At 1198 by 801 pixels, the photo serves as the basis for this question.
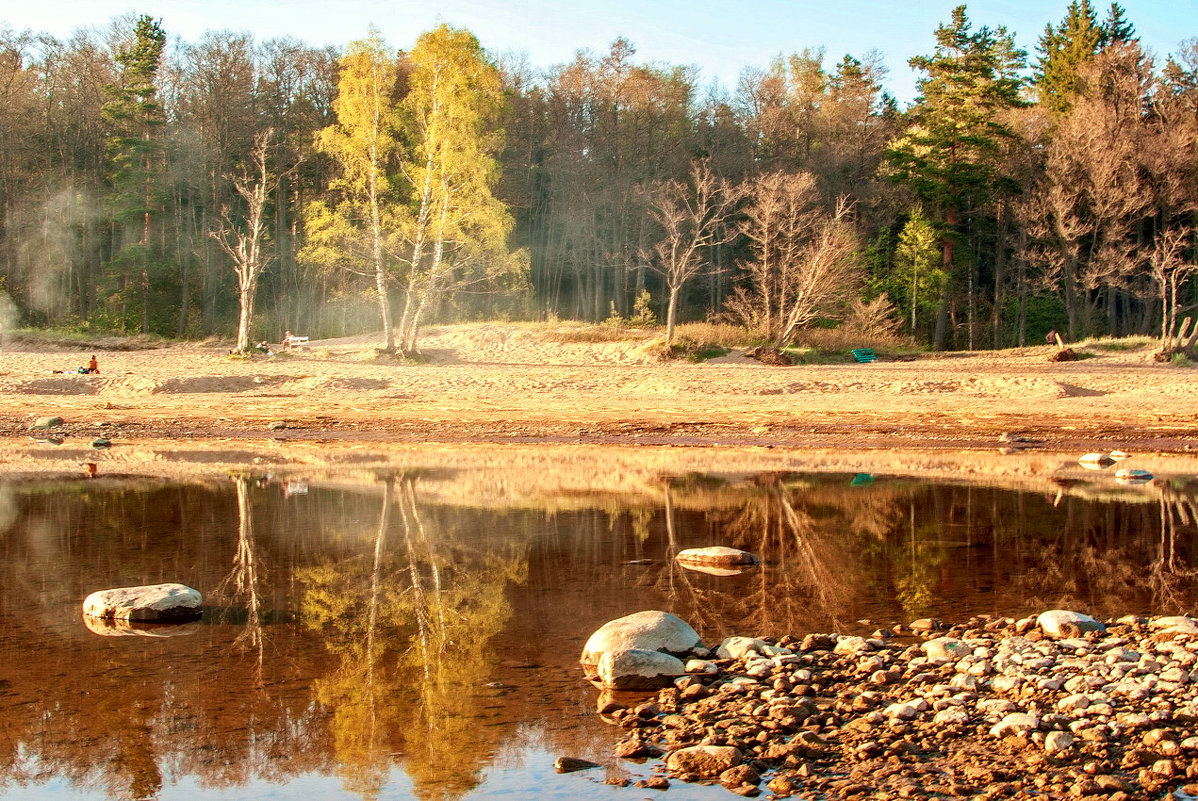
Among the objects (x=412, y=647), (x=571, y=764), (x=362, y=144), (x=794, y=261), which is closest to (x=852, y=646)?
(x=571, y=764)

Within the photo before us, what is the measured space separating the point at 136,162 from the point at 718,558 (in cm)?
3853

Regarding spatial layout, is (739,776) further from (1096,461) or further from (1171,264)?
(1171,264)

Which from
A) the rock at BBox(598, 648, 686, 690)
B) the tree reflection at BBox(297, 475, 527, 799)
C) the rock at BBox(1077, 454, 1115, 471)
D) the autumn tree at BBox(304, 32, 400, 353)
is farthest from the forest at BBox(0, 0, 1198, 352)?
the rock at BBox(598, 648, 686, 690)

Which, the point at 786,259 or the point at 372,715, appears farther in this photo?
the point at 786,259

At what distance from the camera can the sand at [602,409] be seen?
819 inches

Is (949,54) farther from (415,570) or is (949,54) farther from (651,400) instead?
(415,570)

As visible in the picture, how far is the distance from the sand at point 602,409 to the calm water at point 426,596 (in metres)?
3.91

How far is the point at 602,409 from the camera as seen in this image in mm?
24156

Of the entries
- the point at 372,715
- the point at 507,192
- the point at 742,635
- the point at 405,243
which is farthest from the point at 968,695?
the point at 507,192

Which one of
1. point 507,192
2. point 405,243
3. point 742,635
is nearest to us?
point 742,635

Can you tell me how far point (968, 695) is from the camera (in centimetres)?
664

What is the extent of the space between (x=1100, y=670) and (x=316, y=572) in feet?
23.6

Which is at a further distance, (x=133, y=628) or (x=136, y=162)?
(x=136, y=162)

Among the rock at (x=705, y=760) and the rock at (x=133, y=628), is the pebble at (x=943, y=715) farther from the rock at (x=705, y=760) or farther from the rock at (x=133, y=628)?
the rock at (x=133, y=628)
